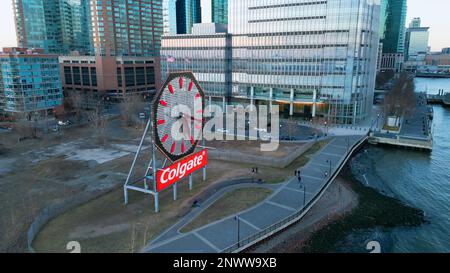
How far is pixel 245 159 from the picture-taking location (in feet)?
196

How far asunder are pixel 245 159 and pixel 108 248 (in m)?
33.5

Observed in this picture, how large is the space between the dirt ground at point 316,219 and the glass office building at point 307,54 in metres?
46.1

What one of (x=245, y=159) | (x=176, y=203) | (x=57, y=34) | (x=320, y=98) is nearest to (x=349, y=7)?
(x=320, y=98)

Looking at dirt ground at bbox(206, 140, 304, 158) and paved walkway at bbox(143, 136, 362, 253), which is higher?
dirt ground at bbox(206, 140, 304, 158)

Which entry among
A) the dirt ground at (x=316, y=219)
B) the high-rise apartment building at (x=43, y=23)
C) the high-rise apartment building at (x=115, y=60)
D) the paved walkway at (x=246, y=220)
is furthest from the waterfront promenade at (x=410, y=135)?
the high-rise apartment building at (x=43, y=23)

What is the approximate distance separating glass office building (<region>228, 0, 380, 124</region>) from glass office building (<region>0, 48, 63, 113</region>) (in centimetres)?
6438

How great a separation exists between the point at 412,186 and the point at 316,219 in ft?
78.0

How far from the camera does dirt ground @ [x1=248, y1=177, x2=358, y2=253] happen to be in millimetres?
34656

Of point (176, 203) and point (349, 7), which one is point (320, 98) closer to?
point (349, 7)

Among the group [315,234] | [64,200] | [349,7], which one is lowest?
[315,234]

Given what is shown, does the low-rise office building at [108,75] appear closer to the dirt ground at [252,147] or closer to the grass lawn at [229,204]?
the dirt ground at [252,147]

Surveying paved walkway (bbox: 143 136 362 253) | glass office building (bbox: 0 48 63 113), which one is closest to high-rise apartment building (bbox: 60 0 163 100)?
glass office building (bbox: 0 48 63 113)

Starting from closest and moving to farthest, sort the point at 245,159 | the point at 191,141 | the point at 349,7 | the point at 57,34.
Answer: the point at 191,141
the point at 245,159
the point at 349,7
the point at 57,34

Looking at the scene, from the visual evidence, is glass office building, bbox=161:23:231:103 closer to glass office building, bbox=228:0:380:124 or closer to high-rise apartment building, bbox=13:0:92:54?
glass office building, bbox=228:0:380:124
